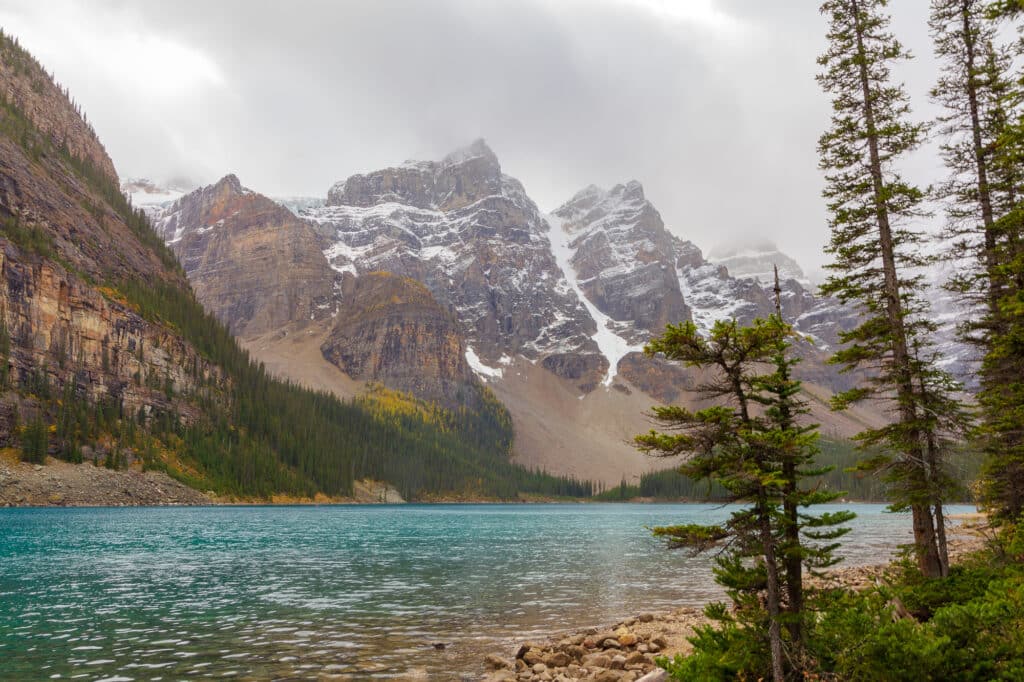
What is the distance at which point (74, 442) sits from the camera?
127750 millimetres

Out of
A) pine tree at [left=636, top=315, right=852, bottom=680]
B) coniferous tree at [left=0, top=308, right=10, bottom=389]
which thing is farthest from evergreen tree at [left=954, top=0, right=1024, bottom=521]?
coniferous tree at [left=0, top=308, right=10, bottom=389]

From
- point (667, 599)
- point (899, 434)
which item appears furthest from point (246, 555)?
point (899, 434)

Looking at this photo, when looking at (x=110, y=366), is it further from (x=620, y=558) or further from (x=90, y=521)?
(x=620, y=558)

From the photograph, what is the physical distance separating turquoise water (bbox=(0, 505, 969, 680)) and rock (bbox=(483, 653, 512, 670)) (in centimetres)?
47

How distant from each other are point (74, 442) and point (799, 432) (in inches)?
5843

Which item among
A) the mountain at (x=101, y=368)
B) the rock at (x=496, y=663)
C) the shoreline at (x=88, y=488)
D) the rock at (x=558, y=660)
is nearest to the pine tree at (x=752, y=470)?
the rock at (x=558, y=660)

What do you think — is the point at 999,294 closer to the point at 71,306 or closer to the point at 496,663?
the point at 496,663

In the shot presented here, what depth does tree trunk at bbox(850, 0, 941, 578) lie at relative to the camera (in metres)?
20.2

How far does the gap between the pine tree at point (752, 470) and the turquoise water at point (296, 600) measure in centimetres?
969

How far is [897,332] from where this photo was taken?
21.2 meters

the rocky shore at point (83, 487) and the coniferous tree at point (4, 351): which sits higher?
the coniferous tree at point (4, 351)

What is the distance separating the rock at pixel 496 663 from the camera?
746 inches

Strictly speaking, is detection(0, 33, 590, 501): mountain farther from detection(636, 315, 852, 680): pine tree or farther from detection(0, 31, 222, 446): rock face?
detection(636, 315, 852, 680): pine tree

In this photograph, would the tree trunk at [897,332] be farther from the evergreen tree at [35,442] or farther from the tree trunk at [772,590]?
the evergreen tree at [35,442]
